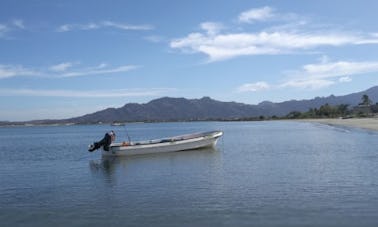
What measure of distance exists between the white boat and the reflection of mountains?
58 cm

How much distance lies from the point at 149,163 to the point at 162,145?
8151 millimetres

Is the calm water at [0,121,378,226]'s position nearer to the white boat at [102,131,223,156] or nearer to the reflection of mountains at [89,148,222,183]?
the reflection of mountains at [89,148,222,183]

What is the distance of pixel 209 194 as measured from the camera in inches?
798

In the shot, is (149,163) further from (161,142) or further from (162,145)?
(161,142)

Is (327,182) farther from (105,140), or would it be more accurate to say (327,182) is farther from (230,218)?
(105,140)

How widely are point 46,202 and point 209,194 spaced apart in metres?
6.57

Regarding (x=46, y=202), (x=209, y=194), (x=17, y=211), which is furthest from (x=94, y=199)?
(x=209, y=194)

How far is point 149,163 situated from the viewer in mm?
36812

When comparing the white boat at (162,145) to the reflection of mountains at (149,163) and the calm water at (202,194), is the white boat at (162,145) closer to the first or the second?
the reflection of mountains at (149,163)

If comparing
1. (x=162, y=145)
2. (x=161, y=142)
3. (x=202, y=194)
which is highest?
(x=161, y=142)

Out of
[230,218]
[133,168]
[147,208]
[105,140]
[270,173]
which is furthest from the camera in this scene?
[105,140]

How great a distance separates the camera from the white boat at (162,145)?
43.3 m

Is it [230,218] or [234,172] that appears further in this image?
[234,172]

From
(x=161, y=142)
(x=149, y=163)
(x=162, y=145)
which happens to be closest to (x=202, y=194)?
(x=149, y=163)
